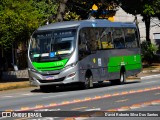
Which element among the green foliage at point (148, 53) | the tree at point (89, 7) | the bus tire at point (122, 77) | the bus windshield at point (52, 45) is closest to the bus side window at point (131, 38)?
the bus tire at point (122, 77)

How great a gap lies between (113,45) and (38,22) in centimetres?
581

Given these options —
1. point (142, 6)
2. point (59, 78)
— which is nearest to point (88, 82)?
point (59, 78)

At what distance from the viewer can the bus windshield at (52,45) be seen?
24.2 m

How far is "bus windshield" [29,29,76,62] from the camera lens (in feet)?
79.5

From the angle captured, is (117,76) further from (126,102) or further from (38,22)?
(126,102)

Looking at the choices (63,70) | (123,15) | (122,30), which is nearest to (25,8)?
(122,30)

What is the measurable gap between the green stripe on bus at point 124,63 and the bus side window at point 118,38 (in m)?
0.65

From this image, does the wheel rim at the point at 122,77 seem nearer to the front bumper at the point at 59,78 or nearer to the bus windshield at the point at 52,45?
the front bumper at the point at 59,78

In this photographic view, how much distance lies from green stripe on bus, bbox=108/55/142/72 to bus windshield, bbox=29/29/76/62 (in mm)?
3931

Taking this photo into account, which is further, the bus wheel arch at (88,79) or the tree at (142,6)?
the tree at (142,6)

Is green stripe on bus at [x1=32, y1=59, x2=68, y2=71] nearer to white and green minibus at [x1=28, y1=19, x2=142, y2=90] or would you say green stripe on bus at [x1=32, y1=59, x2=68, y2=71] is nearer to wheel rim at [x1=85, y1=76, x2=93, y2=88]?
white and green minibus at [x1=28, y1=19, x2=142, y2=90]

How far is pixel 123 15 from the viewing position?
224ft

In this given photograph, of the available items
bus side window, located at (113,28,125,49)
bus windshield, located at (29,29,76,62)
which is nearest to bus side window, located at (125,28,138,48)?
bus side window, located at (113,28,125,49)

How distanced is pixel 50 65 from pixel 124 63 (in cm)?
626
